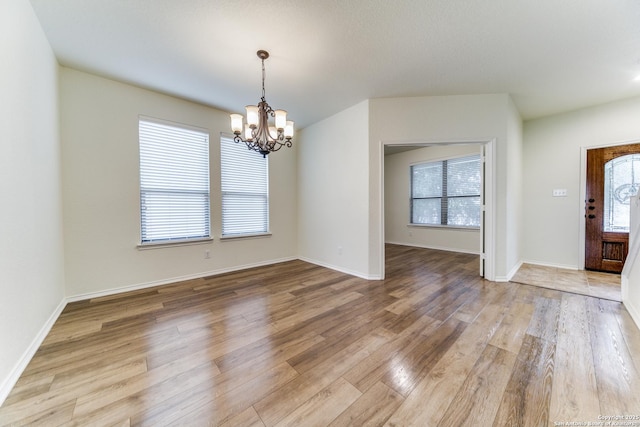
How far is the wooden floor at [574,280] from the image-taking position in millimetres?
2914

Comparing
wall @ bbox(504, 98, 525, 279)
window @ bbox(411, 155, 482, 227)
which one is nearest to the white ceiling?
wall @ bbox(504, 98, 525, 279)

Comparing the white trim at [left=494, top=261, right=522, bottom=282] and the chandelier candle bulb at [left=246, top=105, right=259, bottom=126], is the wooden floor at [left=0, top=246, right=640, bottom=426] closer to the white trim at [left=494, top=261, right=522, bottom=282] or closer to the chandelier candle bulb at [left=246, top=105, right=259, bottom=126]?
the white trim at [left=494, top=261, right=522, bottom=282]

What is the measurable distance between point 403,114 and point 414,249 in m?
3.67

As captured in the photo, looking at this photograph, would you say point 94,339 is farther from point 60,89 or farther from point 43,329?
point 60,89

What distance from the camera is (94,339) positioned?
1957 millimetres

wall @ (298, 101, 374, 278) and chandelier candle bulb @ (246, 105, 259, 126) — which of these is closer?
chandelier candle bulb @ (246, 105, 259, 126)

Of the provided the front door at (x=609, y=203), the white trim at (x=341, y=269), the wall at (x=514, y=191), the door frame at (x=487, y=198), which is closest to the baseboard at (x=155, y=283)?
the white trim at (x=341, y=269)

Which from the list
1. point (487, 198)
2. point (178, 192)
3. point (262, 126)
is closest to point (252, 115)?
point (262, 126)

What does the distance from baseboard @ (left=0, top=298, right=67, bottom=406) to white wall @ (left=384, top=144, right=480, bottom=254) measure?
21.8 ft

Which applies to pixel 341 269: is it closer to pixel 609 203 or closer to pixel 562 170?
pixel 562 170

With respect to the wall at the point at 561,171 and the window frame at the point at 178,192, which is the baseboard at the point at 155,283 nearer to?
the window frame at the point at 178,192

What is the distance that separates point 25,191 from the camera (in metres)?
1.77

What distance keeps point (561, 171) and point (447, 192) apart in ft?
6.69

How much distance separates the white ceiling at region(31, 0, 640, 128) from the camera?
187 centimetres
